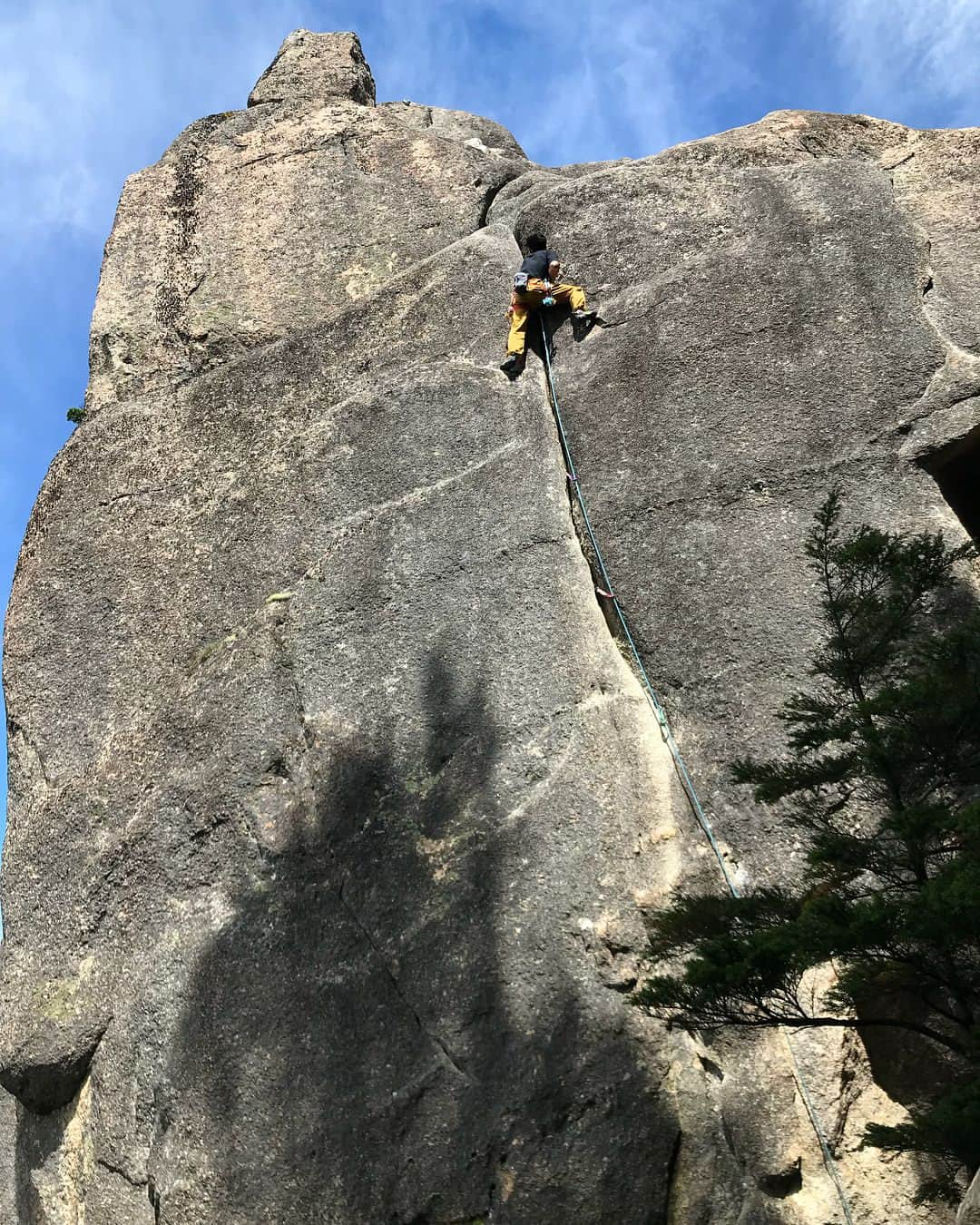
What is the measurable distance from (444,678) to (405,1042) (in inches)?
69.8

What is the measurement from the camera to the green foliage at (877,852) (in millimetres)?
4184

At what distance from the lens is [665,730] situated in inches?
237

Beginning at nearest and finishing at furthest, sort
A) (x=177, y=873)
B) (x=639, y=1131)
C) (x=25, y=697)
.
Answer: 1. (x=639, y=1131)
2. (x=177, y=873)
3. (x=25, y=697)

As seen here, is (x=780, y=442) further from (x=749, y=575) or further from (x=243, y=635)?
(x=243, y=635)

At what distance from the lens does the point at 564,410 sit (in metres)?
7.26

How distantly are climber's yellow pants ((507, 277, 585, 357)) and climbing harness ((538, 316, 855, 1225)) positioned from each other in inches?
4.5

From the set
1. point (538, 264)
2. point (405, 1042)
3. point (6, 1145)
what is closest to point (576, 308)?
point (538, 264)

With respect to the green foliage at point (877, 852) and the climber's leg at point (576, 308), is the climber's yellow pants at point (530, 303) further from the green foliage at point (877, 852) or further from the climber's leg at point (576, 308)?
the green foliage at point (877, 852)

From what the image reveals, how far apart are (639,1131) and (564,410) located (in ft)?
13.3

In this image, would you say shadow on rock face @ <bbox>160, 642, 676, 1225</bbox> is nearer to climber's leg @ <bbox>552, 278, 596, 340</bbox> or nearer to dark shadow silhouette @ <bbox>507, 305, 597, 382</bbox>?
dark shadow silhouette @ <bbox>507, 305, 597, 382</bbox>

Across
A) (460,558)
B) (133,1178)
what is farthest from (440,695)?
(133,1178)

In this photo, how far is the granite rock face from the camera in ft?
16.4

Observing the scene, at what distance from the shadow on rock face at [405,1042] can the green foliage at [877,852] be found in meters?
0.60

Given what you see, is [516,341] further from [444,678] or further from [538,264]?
[444,678]
